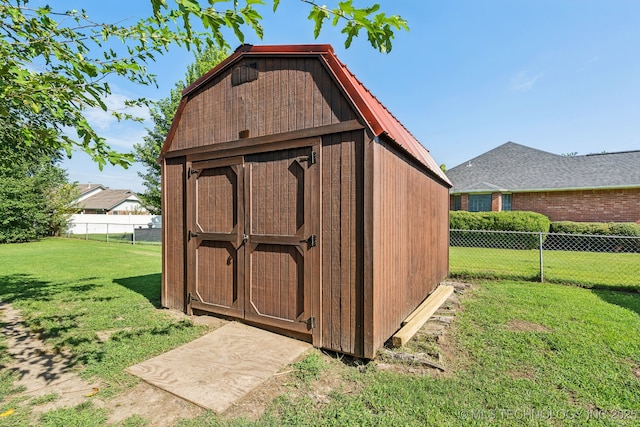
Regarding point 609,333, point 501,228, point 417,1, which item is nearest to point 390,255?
point 609,333

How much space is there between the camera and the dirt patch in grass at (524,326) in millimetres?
4023

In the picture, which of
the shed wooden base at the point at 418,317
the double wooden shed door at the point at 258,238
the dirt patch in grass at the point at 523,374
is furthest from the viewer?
the double wooden shed door at the point at 258,238

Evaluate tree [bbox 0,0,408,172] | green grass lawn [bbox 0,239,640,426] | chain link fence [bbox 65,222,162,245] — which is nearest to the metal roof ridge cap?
tree [bbox 0,0,408,172]

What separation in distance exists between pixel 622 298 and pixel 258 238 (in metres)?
6.64

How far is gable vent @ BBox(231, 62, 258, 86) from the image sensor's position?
155 inches

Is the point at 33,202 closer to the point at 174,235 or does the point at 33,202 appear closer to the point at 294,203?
the point at 174,235

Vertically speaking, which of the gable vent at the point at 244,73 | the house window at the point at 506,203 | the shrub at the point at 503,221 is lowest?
the shrub at the point at 503,221

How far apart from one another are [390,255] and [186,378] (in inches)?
95.9

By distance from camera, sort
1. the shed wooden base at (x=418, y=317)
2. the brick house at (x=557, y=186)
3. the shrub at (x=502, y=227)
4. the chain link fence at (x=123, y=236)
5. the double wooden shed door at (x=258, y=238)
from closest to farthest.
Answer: the shed wooden base at (x=418, y=317), the double wooden shed door at (x=258, y=238), the shrub at (x=502, y=227), the brick house at (x=557, y=186), the chain link fence at (x=123, y=236)

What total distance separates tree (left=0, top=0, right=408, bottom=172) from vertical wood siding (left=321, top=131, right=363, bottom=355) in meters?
1.34

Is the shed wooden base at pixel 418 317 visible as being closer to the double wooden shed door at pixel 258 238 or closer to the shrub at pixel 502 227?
the double wooden shed door at pixel 258 238

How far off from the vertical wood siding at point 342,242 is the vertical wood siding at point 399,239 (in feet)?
0.65

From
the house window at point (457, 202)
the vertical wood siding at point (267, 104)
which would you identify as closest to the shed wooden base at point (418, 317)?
the vertical wood siding at point (267, 104)

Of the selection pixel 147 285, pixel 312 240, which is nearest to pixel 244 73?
pixel 312 240
